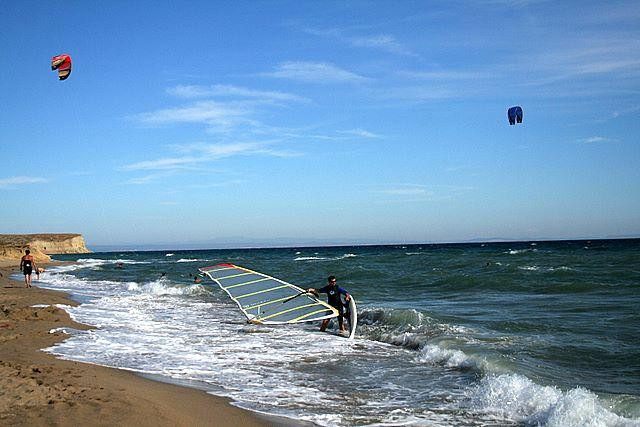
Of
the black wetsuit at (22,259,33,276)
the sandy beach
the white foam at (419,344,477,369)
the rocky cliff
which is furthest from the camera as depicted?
the rocky cliff

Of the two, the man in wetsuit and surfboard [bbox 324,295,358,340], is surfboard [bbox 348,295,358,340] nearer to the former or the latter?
surfboard [bbox 324,295,358,340]

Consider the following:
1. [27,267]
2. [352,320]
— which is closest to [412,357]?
[352,320]

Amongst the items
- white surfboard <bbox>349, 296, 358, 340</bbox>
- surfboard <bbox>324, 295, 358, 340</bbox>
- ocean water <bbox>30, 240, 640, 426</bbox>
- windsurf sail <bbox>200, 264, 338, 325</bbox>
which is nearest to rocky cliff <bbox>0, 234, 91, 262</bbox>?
windsurf sail <bbox>200, 264, 338, 325</bbox>

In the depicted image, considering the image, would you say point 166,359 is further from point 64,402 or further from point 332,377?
point 64,402

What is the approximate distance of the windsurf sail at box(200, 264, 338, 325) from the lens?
11.2 meters

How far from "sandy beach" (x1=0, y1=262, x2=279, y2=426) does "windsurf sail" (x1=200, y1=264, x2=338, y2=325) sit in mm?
4550

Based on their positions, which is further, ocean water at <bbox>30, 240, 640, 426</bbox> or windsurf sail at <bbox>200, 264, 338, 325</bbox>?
windsurf sail at <bbox>200, 264, 338, 325</bbox>

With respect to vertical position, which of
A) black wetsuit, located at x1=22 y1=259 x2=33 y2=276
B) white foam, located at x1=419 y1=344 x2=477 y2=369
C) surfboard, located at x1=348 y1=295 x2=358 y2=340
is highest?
black wetsuit, located at x1=22 y1=259 x2=33 y2=276

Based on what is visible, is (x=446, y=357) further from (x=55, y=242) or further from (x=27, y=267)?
(x=55, y=242)

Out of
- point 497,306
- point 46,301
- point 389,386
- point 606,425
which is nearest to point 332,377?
Answer: point 389,386

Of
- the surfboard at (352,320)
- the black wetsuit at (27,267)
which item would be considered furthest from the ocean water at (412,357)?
the black wetsuit at (27,267)

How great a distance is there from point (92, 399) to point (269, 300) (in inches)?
295

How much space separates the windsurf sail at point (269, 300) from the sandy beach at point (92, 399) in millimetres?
4550

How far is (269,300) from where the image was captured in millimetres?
12734
